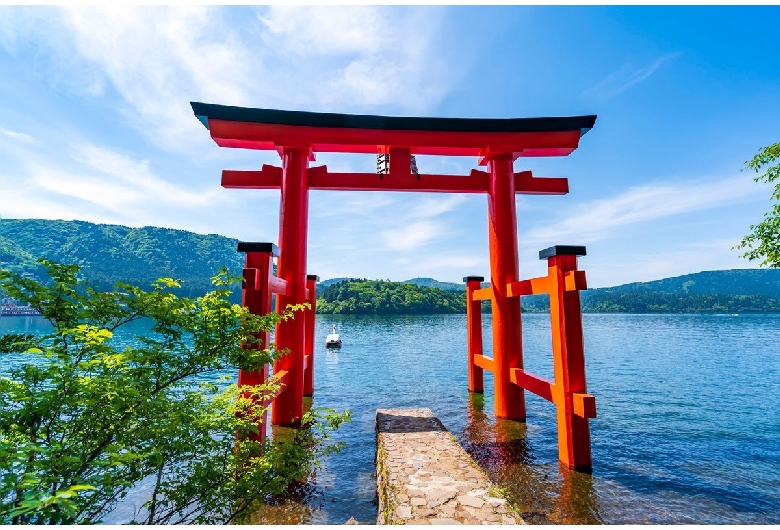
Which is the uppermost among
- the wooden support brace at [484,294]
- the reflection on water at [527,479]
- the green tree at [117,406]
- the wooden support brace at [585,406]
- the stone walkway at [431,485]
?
the wooden support brace at [484,294]

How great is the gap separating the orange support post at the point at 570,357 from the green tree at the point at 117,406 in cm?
452

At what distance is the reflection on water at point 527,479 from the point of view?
504 cm

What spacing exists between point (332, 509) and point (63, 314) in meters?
4.35

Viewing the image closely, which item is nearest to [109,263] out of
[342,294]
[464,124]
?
[342,294]

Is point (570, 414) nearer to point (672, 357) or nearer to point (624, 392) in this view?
point (624, 392)

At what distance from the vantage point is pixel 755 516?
5.32 metres

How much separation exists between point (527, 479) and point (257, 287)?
5.49 meters

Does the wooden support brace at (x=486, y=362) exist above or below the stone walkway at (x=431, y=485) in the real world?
above

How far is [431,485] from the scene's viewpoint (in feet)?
15.9

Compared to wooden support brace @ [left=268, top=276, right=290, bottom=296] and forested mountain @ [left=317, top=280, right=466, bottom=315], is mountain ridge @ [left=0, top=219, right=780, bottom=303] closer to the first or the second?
forested mountain @ [left=317, top=280, right=466, bottom=315]

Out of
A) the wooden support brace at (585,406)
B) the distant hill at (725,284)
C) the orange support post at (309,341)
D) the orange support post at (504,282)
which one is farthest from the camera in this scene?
the distant hill at (725,284)

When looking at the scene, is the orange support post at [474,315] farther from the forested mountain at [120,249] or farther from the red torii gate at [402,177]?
the forested mountain at [120,249]

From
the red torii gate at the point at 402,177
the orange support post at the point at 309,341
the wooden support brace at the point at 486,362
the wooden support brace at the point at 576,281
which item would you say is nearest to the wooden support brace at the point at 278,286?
the red torii gate at the point at 402,177

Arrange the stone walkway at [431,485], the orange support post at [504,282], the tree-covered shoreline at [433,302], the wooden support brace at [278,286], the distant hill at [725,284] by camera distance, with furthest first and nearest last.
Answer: the distant hill at [725,284] < the tree-covered shoreline at [433,302] < the orange support post at [504,282] < the wooden support brace at [278,286] < the stone walkway at [431,485]
